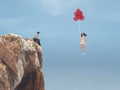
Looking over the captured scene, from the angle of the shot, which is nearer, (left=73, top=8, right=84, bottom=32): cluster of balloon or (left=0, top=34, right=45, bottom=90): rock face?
(left=0, top=34, right=45, bottom=90): rock face

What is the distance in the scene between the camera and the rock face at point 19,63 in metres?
41.8

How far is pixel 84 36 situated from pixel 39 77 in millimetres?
5576

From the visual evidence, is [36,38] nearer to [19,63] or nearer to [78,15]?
[78,15]

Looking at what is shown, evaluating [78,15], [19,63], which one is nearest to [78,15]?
[78,15]

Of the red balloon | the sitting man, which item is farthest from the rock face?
the red balloon

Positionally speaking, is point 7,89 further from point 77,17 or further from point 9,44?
point 77,17

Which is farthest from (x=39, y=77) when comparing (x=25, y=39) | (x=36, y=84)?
(x=25, y=39)

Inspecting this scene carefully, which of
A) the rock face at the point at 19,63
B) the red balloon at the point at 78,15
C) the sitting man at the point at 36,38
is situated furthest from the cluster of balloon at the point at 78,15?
the sitting man at the point at 36,38

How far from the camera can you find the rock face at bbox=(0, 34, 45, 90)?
→ 137 feet

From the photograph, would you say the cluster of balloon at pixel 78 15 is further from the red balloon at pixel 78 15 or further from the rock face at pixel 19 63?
the rock face at pixel 19 63

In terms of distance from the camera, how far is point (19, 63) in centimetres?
4412

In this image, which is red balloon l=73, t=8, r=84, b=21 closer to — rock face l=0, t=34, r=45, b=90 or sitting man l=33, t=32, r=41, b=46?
rock face l=0, t=34, r=45, b=90

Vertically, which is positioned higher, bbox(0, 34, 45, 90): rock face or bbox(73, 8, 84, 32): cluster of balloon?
bbox(73, 8, 84, 32): cluster of balloon

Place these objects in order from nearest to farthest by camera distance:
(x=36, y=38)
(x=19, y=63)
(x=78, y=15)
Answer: (x=19, y=63), (x=78, y=15), (x=36, y=38)
